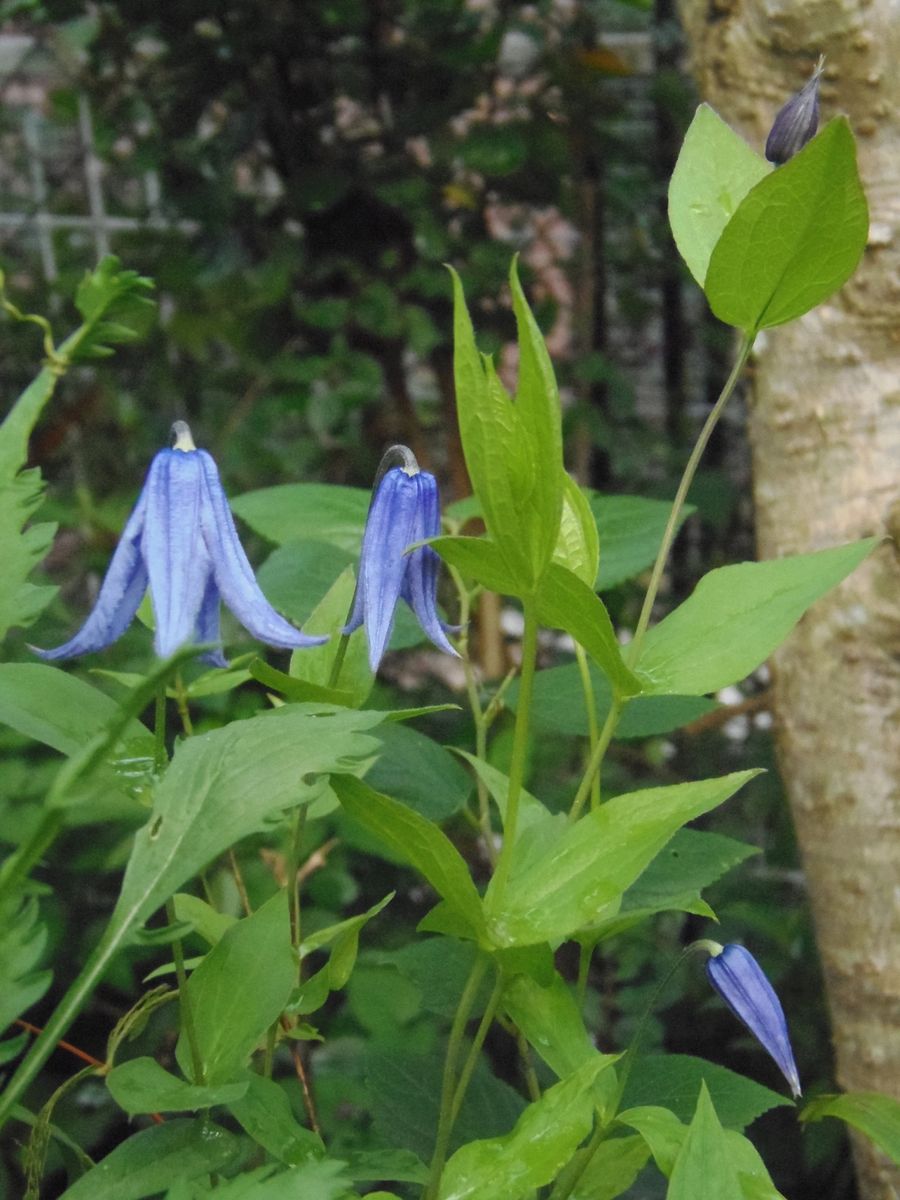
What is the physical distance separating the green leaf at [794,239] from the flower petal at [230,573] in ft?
0.62

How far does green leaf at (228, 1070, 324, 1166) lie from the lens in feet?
1.50

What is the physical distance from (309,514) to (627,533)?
170mm

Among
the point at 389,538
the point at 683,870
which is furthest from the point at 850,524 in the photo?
the point at 389,538

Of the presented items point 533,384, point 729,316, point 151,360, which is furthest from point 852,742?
point 151,360

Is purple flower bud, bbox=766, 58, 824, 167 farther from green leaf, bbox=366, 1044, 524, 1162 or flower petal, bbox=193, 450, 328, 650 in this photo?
green leaf, bbox=366, 1044, 524, 1162

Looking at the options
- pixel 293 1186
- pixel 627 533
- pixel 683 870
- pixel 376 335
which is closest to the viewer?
pixel 293 1186

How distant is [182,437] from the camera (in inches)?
17.8

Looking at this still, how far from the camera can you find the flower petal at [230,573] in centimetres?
44

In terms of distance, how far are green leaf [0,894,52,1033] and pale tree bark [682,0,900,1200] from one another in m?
0.59

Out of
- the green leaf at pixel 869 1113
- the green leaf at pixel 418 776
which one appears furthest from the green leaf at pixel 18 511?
the green leaf at pixel 869 1113

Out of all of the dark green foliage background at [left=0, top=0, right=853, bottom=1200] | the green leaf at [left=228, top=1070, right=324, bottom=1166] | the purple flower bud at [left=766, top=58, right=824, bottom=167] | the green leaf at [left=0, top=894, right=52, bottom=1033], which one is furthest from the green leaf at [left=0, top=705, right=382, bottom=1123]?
the dark green foliage background at [left=0, top=0, right=853, bottom=1200]

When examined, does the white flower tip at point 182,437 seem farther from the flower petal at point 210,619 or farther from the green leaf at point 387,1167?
the green leaf at point 387,1167

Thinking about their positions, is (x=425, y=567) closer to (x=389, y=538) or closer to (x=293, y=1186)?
(x=389, y=538)

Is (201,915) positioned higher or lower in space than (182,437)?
lower
